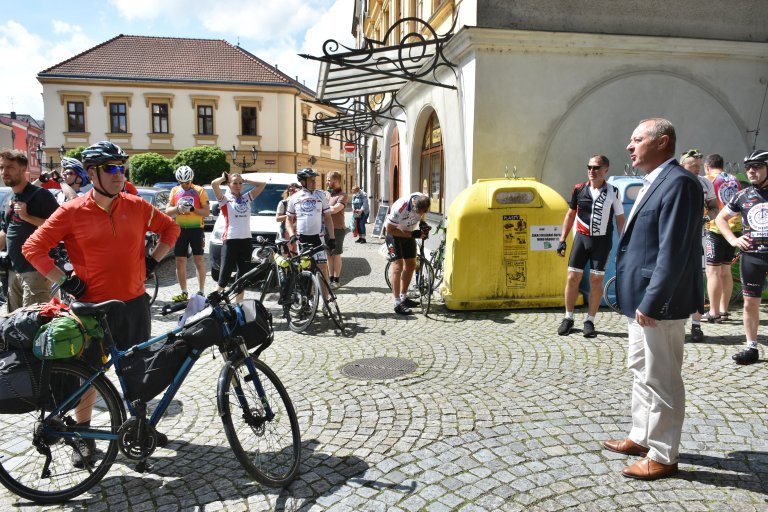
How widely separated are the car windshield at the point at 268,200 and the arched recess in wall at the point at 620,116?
16.0ft

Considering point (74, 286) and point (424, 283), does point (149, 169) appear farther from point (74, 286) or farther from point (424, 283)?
point (74, 286)

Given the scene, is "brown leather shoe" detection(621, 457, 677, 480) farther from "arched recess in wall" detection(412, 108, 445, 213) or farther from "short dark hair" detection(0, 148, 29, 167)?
"arched recess in wall" detection(412, 108, 445, 213)

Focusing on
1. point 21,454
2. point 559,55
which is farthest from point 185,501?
point 559,55

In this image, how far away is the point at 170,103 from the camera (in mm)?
42344

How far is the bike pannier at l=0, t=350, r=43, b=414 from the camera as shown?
110 inches

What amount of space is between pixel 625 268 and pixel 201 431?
2895mm

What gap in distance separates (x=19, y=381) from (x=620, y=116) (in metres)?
9.33

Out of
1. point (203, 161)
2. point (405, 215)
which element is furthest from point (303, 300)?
point (203, 161)

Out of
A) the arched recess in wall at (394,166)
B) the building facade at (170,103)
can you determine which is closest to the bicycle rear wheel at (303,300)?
the arched recess in wall at (394,166)

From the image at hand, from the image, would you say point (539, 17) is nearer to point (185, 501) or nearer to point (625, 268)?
point (625, 268)

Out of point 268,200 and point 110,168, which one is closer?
point 110,168

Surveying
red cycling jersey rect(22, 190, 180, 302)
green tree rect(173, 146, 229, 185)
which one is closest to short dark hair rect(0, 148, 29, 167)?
red cycling jersey rect(22, 190, 180, 302)

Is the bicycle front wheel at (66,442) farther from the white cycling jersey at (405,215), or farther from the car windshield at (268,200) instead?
the car windshield at (268,200)

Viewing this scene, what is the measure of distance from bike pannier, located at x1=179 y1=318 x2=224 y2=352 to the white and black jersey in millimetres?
4376
